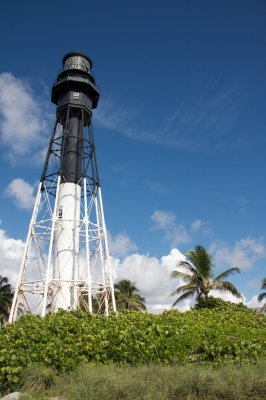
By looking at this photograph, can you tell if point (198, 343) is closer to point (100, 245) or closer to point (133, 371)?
point (133, 371)

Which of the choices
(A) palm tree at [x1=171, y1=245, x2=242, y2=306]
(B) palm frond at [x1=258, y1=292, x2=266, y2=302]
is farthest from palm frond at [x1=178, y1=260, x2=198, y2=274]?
(B) palm frond at [x1=258, y1=292, x2=266, y2=302]

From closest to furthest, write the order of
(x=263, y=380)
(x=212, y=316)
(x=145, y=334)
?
(x=263, y=380) < (x=145, y=334) < (x=212, y=316)

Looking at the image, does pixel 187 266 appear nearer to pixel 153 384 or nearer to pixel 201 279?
pixel 201 279

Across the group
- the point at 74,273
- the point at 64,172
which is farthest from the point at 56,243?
the point at 64,172

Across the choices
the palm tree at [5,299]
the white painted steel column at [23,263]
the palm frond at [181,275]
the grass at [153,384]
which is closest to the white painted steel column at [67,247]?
the white painted steel column at [23,263]

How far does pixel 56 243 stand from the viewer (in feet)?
75.6

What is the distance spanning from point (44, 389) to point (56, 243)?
14.9m

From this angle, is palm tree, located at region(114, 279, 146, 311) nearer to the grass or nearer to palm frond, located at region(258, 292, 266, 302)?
palm frond, located at region(258, 292, 266, 302)

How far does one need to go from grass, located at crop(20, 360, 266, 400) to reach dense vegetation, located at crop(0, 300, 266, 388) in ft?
2.42

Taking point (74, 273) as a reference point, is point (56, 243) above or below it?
above

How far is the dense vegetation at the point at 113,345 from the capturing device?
966 centimetres

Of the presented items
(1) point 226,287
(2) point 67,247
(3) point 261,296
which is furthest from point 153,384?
(3) point 261,296

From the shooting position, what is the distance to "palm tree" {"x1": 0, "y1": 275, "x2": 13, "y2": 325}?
40844 millimetres

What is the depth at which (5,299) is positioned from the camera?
4181cm
